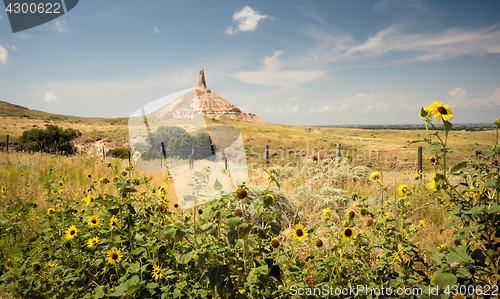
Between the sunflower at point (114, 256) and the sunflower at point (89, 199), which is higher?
the sunflower at point (89, 199)

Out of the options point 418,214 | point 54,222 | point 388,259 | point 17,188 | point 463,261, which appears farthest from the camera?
point 17,188

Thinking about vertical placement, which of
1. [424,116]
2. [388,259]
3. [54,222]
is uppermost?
[424,116]

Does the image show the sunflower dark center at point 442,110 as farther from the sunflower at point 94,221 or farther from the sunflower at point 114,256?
the sunflower at point 94,221

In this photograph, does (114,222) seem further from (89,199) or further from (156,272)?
(89,199)

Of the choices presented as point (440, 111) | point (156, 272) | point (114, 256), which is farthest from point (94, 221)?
point (440, 111)

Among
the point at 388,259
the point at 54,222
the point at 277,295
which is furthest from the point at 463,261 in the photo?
the point at 54,222

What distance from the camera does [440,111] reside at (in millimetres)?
1483

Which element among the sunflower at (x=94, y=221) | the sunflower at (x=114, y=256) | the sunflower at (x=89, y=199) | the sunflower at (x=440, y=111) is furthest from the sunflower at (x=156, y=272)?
the sunflower at (x=440, y=111)

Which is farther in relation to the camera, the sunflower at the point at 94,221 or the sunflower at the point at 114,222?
the sunflower at the point at 94,221

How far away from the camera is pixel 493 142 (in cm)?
147

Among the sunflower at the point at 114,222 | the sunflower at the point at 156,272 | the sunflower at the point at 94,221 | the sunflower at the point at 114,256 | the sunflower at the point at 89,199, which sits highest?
the sunflower at the point at 89,199

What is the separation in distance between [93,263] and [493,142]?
316cm

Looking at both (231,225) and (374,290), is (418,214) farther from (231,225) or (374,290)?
(231,225)

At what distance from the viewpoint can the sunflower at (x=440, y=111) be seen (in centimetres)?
144
